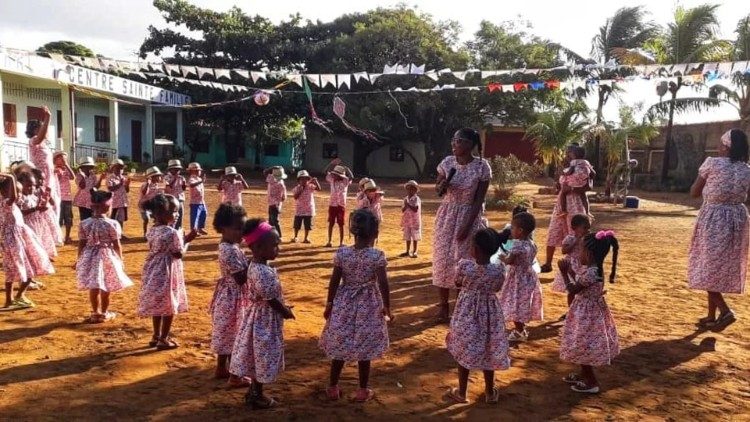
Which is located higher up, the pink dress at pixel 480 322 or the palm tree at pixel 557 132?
the palm tree at pixel 557 132

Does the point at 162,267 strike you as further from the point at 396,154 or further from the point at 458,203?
the point at 396,154

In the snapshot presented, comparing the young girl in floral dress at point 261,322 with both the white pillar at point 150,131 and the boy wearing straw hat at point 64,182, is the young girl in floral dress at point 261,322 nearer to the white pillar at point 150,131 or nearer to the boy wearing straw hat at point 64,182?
the boy wearing straw hat at point 64,182

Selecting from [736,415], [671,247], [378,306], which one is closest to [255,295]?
[378,306]

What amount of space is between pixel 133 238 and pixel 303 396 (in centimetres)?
811

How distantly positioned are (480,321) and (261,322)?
1468mm

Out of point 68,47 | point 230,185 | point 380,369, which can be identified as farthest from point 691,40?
point 68,47

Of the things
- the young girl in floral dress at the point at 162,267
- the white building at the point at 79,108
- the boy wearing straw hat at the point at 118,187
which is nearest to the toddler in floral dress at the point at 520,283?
the young girl in floral dress at the point at 162,267

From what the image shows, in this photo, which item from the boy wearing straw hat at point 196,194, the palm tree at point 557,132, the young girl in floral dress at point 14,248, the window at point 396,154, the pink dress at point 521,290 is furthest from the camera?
the window at point 396,154

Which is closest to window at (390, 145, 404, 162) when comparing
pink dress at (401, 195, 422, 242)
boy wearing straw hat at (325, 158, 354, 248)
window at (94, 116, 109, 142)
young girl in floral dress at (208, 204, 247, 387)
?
window at (94, 116, 109, 142)

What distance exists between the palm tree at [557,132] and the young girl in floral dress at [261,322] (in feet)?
64.3

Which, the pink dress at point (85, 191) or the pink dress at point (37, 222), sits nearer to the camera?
the pink dress at point (37, 222)

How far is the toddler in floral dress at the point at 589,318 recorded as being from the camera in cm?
424

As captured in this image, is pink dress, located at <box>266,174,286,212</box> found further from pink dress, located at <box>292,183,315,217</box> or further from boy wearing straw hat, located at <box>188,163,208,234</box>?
boy wearing straw hat, located at <box>188,163,208,234</box>

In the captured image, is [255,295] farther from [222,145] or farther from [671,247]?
[222,145]
